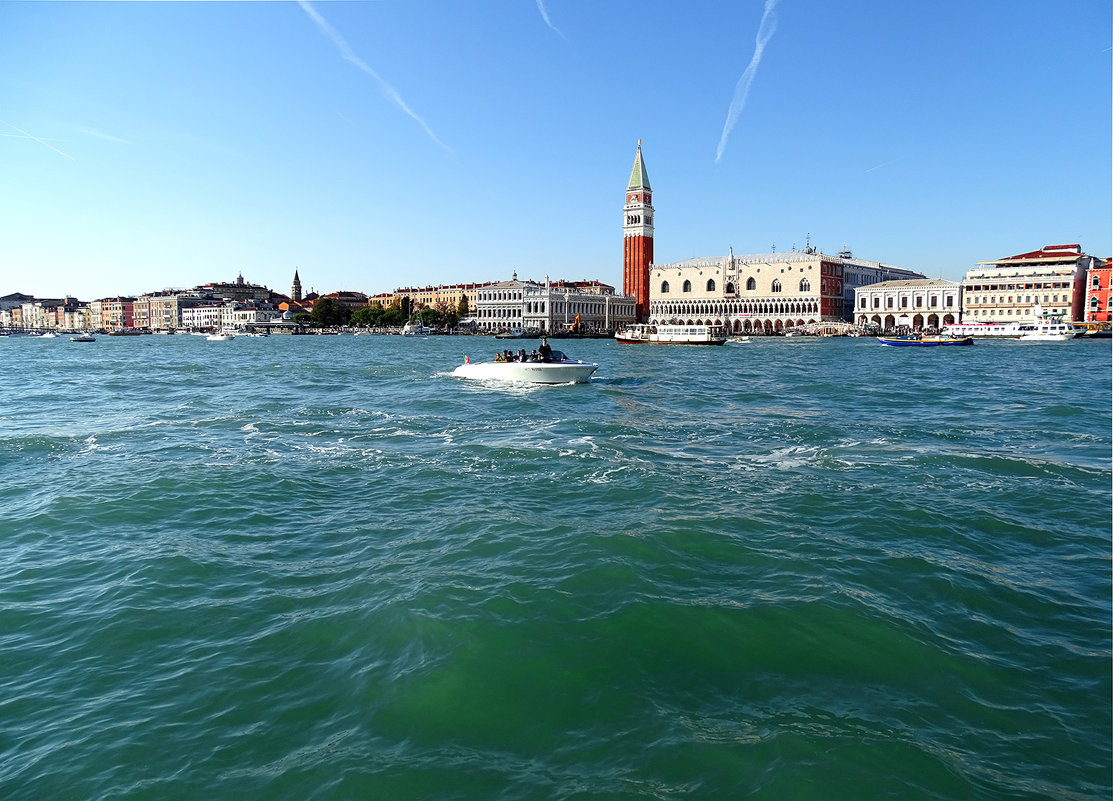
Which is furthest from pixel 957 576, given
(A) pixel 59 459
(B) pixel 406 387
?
(B) pixel 406 387

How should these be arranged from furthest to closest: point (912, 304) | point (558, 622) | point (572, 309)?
point (572, 309) < point (912, 304) < point (558, 622)

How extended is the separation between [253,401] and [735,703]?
1982 centimetres

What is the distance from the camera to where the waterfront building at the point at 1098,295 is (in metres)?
71.7

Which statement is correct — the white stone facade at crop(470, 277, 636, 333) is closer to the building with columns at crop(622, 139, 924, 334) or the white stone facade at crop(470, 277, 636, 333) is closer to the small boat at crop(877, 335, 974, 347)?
the building with columns at crop(622, 139, 924, 334)

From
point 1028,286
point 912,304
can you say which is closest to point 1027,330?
point 1028,286

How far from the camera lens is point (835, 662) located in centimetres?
510

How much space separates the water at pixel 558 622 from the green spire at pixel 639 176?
93.0 meters

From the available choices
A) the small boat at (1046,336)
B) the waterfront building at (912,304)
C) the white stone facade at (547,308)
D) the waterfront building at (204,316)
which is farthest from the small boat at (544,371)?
the waterfront building at (204,316)

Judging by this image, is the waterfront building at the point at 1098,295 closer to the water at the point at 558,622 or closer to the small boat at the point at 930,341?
the small boat at the point at 930,341

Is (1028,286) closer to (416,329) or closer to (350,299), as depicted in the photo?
(416,329)

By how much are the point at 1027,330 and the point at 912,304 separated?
1773cm

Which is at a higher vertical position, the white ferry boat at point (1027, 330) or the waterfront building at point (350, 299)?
the waterfront building at point (350, 299)

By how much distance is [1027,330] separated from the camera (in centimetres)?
6900

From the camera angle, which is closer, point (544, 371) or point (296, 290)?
point (544, 371)
